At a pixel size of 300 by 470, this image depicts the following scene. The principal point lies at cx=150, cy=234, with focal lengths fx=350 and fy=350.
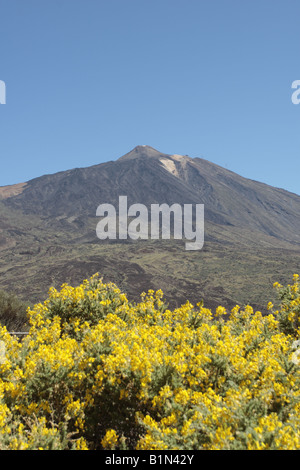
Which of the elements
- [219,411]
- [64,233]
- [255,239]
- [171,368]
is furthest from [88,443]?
[255,239]

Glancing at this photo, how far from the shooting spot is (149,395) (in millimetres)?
5359

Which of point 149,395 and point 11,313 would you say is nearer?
point 149,395

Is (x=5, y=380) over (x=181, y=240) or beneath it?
beneath

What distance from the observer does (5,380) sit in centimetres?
638

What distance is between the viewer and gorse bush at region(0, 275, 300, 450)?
4.46 meters

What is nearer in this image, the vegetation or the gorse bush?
the gorse bush

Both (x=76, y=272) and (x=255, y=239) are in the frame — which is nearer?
(x=76, y=272)

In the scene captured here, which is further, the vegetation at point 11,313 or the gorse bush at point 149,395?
the vegetation at point 11,313

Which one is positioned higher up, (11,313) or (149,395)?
(11,313)

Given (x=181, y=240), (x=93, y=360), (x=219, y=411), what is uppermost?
(x=181, y=240)

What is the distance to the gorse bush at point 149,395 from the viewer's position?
14.6 feet

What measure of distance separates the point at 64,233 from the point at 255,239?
102032mm
